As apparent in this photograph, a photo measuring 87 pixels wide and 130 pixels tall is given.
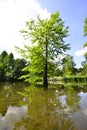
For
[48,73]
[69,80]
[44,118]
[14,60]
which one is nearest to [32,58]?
[48,73]

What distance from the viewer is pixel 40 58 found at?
24.0 meters

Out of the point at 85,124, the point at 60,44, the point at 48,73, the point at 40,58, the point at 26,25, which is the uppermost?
the point at 26,25

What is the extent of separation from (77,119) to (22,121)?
180cm

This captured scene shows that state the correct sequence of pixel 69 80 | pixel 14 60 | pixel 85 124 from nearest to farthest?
1. pixel 85 124
2. pixel 69 80
3. pixel 14 60

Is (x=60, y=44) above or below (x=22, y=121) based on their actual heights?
above

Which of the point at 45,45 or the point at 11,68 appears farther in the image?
the point at 11,68

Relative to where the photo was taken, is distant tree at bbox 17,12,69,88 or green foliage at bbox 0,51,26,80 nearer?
distant tree at bbox 17,12,69,88

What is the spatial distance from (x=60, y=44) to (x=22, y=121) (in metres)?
17.9

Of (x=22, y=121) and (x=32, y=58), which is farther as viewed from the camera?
(x=32, y=58)

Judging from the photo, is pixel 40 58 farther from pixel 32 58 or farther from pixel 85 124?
pixel 85 124

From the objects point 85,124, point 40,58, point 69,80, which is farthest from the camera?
point 69,80

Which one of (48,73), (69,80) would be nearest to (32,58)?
(48,73)

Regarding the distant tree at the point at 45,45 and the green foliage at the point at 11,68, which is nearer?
the distant tree at the point at 45,45

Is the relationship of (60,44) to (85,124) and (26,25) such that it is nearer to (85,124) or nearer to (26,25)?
(26,25)
